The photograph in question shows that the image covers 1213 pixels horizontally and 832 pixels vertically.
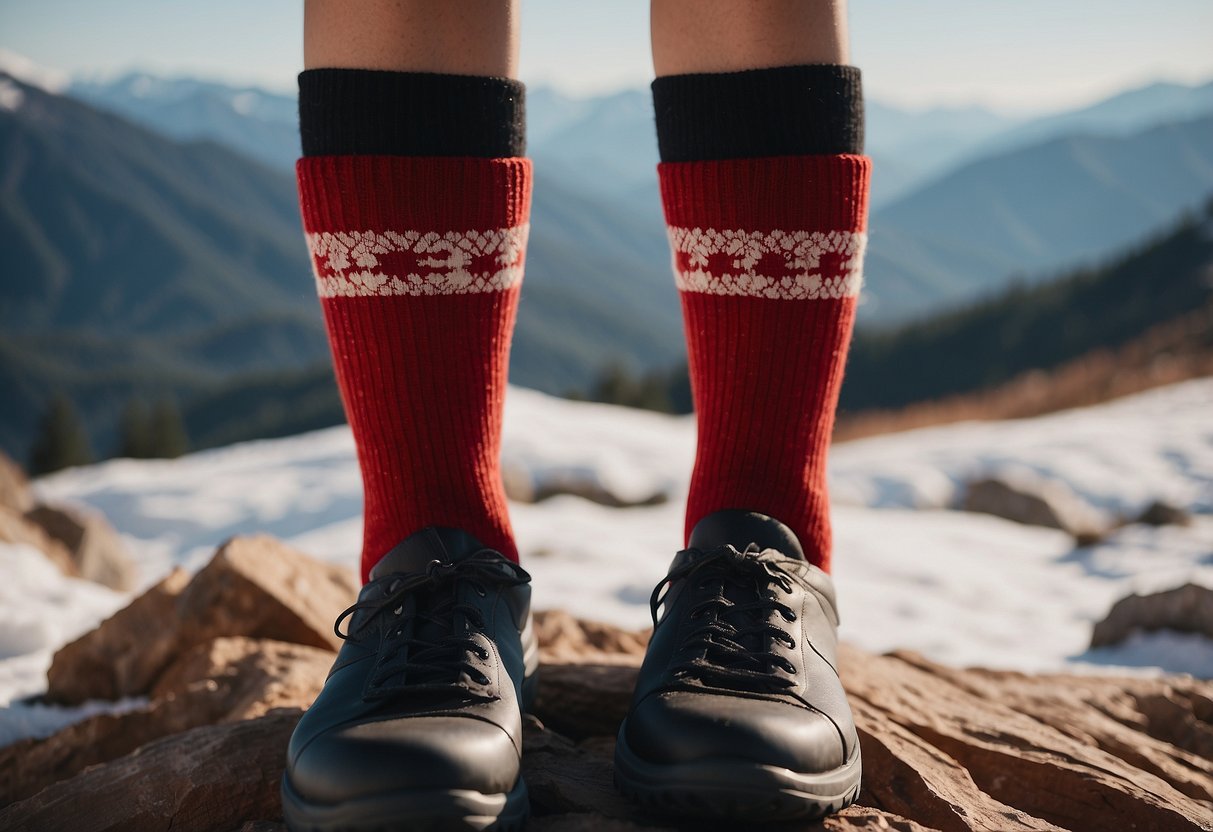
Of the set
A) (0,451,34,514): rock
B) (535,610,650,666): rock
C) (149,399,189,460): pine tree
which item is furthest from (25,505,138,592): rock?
(149,399,189,460): pine tree

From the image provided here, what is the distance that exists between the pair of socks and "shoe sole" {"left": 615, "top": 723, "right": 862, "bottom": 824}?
449 mm

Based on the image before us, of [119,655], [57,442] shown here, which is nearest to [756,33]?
[119,655]

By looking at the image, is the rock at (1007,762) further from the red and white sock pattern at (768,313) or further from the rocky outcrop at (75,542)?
the rocky outcrop at (75,542)

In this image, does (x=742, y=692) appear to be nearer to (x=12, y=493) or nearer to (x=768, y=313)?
(x=768, y=313)

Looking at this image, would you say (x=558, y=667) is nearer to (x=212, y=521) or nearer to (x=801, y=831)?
(x=801, y=831)

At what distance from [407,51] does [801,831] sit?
105cm

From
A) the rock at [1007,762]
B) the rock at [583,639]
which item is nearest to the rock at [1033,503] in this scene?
the rock at [1007,762]

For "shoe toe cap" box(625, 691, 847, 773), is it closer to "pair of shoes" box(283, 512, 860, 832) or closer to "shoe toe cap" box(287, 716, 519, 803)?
"pair of shoes" box(283, 512, 860, 832)

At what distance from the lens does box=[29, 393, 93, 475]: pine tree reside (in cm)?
4138

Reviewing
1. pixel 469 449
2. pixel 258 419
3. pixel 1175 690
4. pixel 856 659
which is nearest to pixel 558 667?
pixel 469 449

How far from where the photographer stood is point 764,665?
1.12 metres

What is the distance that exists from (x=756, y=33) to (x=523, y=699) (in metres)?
0.94

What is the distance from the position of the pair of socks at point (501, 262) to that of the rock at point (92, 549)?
278 centimetres

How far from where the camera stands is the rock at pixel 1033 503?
515 cm
